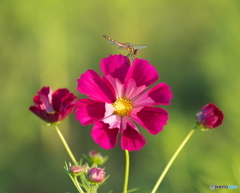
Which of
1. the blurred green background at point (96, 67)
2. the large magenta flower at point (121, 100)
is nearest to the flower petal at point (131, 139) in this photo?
the large magenta flower at point (121, 100)

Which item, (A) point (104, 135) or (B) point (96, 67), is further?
(B) point (96, 67)

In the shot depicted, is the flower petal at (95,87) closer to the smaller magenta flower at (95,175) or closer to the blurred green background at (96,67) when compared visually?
the smaller magenta flower at (95,175)

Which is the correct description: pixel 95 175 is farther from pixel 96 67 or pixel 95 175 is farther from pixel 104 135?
pixel 96 67

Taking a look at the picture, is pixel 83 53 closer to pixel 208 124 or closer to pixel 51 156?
pixel 51 156

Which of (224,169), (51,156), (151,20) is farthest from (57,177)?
(151,20)

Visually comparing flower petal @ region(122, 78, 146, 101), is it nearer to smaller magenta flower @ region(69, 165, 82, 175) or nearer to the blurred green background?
smaller magenta flower @ region(69, 165, 82, 175)

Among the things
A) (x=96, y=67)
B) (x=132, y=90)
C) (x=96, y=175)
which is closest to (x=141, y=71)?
(x=132, y=90)
